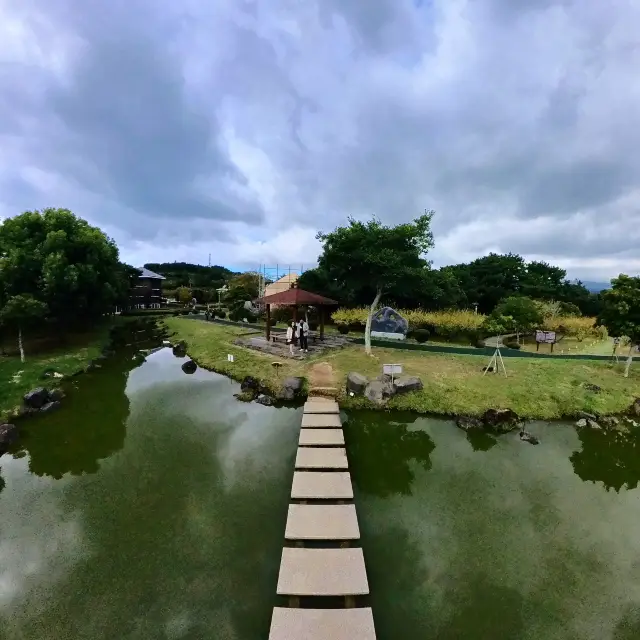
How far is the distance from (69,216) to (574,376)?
29.6 meters

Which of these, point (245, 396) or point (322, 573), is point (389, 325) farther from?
point (322, 573)

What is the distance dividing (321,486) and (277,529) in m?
1.25

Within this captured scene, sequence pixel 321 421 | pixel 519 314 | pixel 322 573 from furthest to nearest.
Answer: pixel 519 314 < pixel 321 421 < pixel 322 573


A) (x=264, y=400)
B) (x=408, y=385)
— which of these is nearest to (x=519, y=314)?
(x=408, y=385)

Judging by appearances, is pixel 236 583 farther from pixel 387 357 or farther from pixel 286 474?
pixel 387 357

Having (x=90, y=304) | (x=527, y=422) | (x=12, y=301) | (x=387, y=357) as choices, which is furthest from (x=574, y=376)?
(x=90, y=304)

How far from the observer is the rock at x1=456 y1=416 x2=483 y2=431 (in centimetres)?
1178

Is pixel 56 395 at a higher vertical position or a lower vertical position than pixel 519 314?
lower

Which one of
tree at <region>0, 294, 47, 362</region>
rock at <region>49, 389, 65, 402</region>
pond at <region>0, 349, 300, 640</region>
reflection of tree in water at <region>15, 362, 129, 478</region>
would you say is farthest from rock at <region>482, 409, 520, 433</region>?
tree at <region>0, 294, 47, 362</region>

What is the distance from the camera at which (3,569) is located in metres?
6.23

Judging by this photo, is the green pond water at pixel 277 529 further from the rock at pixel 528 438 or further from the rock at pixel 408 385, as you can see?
the rock at pixel 408 385

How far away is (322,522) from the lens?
22.0 ft

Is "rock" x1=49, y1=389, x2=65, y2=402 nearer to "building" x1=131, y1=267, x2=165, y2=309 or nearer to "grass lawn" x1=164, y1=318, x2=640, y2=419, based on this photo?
"grass lawn" x1=164, y1=318, x2=640, y2=419

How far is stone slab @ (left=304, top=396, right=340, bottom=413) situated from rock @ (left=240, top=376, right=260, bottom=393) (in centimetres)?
292
